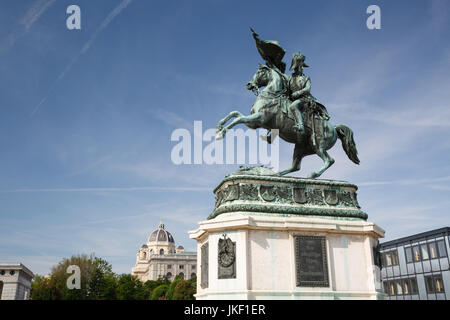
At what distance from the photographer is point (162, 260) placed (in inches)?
5541

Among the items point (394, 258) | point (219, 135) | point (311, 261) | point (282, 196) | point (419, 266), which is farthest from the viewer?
point (394, 258)

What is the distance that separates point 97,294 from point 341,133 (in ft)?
172

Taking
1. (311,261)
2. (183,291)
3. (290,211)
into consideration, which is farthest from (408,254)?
(290,211)

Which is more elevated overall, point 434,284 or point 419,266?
point 419,266

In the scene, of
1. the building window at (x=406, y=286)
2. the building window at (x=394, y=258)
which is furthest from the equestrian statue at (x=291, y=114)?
the building window at (x=394, y=258)

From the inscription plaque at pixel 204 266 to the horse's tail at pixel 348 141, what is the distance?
22.1 ft

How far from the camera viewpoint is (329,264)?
1263cm

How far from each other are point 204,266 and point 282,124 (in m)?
5.64

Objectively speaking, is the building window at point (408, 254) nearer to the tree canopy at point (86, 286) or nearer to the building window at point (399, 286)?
the building window at point (399, 286)

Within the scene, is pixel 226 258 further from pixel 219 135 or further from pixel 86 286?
pixel 86 286

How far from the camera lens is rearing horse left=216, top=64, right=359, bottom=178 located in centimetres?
1423

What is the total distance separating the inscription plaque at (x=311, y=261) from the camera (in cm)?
1230

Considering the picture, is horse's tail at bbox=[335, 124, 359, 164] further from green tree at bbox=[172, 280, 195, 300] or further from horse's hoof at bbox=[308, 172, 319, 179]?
green tree at bbox=[172, 280, 195, 300]

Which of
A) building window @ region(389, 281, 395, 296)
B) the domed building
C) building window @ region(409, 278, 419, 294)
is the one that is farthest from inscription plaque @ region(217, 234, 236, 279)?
Answer: the domed building
